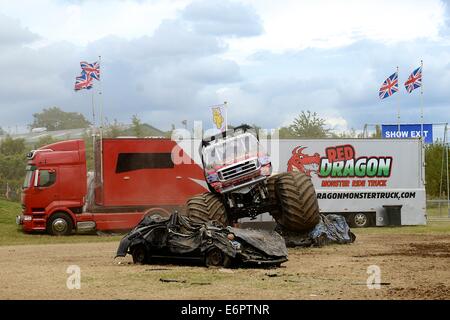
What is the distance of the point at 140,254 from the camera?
55.4 feet

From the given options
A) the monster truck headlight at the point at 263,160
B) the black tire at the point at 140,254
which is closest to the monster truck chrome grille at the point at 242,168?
the monster truck headlight at the point at 263,160

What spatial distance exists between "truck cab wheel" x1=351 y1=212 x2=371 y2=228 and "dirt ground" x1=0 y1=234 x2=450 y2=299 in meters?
11.7

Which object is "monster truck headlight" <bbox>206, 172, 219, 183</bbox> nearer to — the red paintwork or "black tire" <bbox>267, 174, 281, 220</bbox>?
"black tire" <bbox>267, 174, 281, 220</bbox>

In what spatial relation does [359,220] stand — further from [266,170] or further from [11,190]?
[11,190]

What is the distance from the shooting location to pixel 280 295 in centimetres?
1193

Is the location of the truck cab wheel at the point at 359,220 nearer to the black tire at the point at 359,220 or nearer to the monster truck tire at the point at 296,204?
the black tire at the point at 359,220

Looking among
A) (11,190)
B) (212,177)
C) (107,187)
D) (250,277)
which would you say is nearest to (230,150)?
(212,177)

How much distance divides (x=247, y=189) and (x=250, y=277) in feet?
23.3

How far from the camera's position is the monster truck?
20913 mm

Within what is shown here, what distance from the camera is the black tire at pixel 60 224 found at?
30.0 m

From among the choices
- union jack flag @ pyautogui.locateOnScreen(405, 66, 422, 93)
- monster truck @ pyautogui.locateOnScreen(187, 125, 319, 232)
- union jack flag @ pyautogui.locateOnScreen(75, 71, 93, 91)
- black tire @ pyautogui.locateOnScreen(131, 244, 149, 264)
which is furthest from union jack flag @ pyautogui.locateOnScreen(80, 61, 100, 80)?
black tire @ pyautogui.locateOnScreen(131, 244, 149, 264)

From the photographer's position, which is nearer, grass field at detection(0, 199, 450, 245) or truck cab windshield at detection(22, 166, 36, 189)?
grass field at detection(0, 199, 450, 245)
